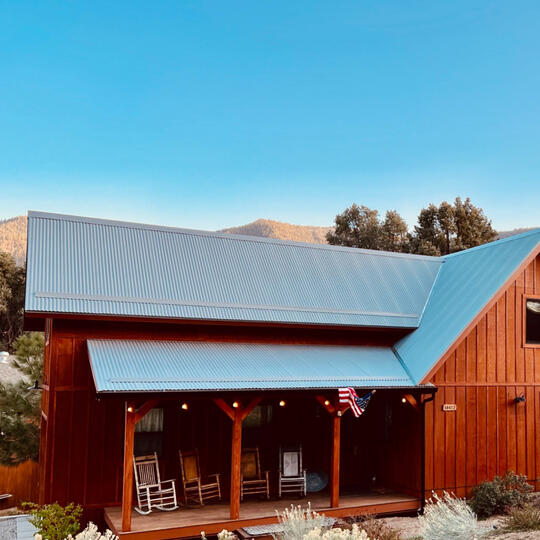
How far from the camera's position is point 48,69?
3042cm

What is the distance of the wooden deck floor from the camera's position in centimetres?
950

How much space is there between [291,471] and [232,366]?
9.07 ft

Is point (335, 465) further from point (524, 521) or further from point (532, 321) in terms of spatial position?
point (532, 321)

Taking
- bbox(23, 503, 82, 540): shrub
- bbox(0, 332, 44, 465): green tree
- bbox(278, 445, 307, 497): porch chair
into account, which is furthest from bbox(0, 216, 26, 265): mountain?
bbox(23, 503, 82, 540): shrub

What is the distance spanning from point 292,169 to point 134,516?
3680cm

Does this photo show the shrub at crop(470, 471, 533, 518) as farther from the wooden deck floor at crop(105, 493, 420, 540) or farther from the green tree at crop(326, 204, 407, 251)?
the green tree at crop(326, 204, 407, 251)

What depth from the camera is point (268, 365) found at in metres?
11.2

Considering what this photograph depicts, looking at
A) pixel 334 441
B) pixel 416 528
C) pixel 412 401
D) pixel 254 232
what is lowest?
pixel 416 528

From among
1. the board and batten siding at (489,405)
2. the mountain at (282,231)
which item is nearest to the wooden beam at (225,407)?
the board and batten siding at (489,405)

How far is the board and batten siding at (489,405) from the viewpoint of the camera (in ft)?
40.1

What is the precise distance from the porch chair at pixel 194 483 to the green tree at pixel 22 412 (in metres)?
6.77

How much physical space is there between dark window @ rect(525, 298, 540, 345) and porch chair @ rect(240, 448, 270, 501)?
641 cm

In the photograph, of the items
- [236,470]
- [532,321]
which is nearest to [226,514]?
[236,470]

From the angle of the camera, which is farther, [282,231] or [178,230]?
[282,231]
